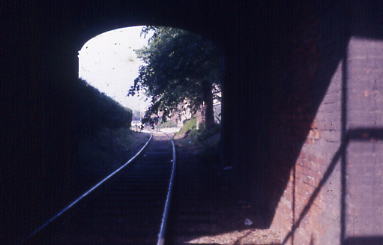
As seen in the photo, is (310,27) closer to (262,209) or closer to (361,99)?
(361,99)

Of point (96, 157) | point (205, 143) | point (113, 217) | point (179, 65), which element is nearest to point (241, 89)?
point (113, 217)

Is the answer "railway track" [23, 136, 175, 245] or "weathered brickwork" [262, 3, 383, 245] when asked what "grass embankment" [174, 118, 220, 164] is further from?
A: "weathered brickwork" [262, 3, 383, 245]

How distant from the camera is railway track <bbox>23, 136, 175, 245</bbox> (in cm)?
504

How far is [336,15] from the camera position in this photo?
132 inches

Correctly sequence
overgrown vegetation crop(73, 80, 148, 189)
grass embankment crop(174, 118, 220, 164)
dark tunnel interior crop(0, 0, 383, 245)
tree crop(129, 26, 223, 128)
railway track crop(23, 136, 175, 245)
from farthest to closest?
grass embankment crop(174, 118, 220, 164), tree crop(129, 26, 223, 128), overgrown vegetation crop(73, 80, 148, 189), railway track crop(23, 136, 175, 245), dark tunnel interior crop(0, 0, 383, 245)

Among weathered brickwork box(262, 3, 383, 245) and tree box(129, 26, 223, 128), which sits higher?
tree box(129, 26, 223, 128)

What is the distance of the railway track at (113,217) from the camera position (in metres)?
5.04

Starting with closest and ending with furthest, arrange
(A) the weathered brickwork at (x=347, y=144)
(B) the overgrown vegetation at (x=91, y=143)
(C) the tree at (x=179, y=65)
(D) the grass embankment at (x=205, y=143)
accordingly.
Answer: (A) the weathered brickwork at (x=347, y=144)
(B) the overgrown vegetation at (x=91, y=143)
(C) the tree at (x=179, y=65)
(D) the grass embankment at (x=205, y=143)

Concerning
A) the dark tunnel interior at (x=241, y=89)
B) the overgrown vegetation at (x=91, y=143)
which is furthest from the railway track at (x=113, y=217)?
the overgrown vegetation at (x=91, y=143)

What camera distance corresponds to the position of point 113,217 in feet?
20.2

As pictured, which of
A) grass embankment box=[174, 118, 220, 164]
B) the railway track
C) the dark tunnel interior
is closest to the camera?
the dark tunnel interior

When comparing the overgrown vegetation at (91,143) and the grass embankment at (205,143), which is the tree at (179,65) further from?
the grass embankment at (205,143)

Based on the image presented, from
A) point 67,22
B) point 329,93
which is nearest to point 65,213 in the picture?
point 67,22

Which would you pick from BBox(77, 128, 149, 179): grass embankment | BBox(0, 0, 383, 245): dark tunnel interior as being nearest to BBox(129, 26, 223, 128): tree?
BBox(77, 128, 149, 179): grass embankment
